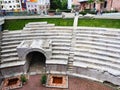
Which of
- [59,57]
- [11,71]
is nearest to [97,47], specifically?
[59,57]

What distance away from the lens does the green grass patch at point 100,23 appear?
18.1 metres

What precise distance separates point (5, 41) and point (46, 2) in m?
42.2

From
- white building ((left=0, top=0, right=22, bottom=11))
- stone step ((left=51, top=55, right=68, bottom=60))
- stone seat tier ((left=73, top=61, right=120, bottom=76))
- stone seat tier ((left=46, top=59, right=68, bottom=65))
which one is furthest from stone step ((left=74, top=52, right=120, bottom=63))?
white building ((left=0, top=0, right=22, bottom=11))

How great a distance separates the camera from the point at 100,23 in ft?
62.3

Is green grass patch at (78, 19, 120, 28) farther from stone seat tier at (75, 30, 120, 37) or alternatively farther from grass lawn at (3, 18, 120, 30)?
stone seat tier at (75, 30, 120, 37)

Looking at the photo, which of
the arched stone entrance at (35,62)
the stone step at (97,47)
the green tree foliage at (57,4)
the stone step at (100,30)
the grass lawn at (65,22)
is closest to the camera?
the stone step at (97,47)

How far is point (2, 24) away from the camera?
1994 cm

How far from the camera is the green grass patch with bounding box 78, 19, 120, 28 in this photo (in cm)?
1810

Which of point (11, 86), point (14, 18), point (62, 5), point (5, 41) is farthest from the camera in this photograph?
point (62, 5)

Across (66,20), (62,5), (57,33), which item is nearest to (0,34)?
(57,33)

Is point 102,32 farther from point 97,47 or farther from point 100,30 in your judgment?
point 97,47

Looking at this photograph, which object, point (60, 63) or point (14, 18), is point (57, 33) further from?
point (14, 18)

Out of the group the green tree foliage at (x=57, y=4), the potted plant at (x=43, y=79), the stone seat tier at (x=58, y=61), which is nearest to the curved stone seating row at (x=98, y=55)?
the stone seat tier at (x=58, y=61)

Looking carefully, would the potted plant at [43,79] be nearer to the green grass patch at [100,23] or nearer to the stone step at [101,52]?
the stone step at [101,52]
